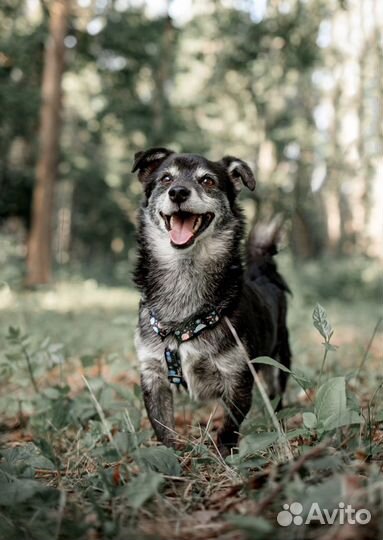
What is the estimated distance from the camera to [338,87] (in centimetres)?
2959

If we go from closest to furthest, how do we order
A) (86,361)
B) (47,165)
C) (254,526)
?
1. (254,526)
2. (86,361)
3. (47,165)

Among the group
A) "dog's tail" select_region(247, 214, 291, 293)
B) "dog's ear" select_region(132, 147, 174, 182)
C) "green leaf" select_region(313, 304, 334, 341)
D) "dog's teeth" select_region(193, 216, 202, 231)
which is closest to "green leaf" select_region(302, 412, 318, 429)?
"green leaf" select_region(313, 304, 334, 341)

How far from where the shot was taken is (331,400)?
8.05ft

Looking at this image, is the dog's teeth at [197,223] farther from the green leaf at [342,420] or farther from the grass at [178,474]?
the green leaf at [342,420]

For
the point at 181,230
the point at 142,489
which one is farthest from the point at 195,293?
the point at 142,489

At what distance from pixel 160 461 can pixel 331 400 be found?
782 mm

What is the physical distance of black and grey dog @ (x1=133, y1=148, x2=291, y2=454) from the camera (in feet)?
11.1

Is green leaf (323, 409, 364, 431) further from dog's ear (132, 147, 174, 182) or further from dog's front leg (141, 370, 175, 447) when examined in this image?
dog's ear (132, 147, 174, 182)

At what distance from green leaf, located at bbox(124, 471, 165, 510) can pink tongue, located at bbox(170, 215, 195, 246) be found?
1.82 meters

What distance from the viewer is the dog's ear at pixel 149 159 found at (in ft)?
13.3

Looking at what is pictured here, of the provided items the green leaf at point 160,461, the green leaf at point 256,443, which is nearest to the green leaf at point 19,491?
the green leaf at point 160,461

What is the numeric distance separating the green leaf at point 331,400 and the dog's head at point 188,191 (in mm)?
1461

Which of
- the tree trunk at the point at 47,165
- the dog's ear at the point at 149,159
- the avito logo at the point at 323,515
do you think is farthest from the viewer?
the tree trunk at the point at 47,165

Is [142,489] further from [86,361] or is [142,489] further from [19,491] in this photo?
[86,361]
